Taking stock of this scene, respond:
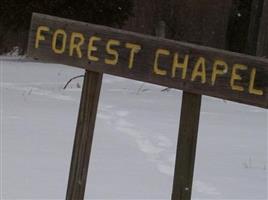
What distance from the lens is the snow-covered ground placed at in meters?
4.77

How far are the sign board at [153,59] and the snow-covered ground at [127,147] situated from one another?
54.6 inches

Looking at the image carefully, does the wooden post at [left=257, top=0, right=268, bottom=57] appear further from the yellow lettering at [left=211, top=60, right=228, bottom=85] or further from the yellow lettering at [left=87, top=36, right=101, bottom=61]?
the yellow lettering at [left=211, top=60, right=228, bottom=85]

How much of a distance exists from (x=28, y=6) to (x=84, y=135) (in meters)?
15.1

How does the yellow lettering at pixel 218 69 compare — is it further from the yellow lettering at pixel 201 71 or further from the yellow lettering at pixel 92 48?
the yellow lettering at pixel 92 48

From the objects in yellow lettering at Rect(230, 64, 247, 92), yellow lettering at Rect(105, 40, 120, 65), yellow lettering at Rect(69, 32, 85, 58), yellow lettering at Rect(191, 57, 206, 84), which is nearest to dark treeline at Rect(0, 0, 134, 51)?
yellow lettering at Rect(69, 32, 85, 58)

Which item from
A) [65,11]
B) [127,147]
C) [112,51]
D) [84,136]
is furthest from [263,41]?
[112,51]

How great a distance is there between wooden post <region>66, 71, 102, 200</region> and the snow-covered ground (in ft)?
3.31

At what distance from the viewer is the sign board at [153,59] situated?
296 cm

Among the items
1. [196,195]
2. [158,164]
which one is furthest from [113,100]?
[196,195]

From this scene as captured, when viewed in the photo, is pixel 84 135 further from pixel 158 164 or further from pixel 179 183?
pixel 158 164

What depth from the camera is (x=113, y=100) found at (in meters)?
9.73

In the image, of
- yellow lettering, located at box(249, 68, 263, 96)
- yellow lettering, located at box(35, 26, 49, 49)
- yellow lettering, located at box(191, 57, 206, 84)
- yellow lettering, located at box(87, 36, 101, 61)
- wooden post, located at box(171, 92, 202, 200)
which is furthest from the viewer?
yellow lettering, located at box(35, 26, 49, 49)

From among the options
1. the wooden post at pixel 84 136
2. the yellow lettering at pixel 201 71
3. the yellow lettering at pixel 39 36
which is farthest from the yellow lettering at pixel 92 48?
the yellow lettering at pixel 201 71

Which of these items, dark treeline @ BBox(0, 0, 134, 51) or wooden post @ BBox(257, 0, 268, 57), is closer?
wooden post @ BBox(257, 0, 268, 57)
